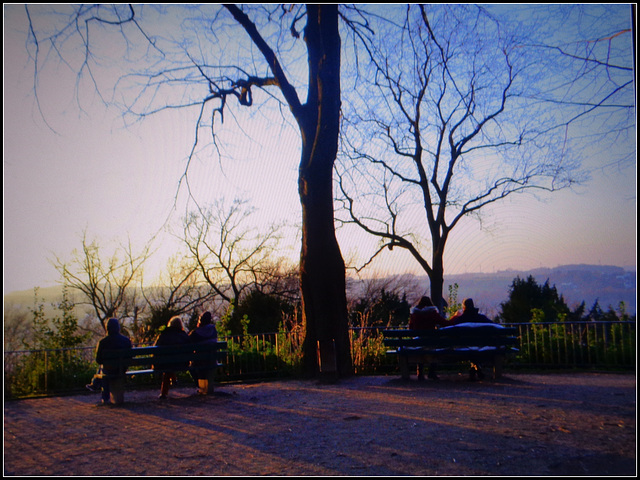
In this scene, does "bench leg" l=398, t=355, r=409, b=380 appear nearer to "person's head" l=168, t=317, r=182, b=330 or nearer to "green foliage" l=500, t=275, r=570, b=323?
"person's head" l=168, t=317, r=182, b=330

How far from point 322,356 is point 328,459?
19.3 ft

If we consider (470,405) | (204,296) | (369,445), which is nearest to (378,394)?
(470,405)

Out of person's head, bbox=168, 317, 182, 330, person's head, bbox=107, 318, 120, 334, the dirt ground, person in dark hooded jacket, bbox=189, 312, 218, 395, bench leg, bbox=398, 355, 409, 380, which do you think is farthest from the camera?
bench leg, bbox=398, 355, 409, 380

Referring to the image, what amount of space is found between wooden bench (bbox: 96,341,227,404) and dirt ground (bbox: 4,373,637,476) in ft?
1.25

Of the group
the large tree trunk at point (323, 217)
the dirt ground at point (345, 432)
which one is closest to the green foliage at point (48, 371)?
the dirt ground at point (345, 432)

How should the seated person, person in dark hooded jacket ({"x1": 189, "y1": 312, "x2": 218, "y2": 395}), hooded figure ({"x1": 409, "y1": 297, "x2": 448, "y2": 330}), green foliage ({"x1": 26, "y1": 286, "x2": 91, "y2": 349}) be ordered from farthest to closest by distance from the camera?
green foliage ({"x1": 26, "y1": 286, "x2": 91, "y2": 349})
hooded figure ({"x1": 409, "y1": 297, "x2": 448, "y2": 330})
the seated person
person in dark hooded jacket ({"x1": 189, "y1": 312, "x2": 218, "y2": 395})

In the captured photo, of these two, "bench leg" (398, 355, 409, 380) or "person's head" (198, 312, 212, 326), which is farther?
"bench leg" (398, 355, 409, 380)

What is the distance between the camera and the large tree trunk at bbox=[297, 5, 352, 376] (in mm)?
11602

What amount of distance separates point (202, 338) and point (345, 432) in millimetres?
4754

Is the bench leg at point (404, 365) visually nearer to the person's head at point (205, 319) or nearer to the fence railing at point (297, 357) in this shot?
the fence railing at point (297, 357)

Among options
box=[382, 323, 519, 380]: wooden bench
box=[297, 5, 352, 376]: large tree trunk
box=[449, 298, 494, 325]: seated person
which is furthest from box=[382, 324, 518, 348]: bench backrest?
box=[297, 5, 352, 376]: large tree trunk

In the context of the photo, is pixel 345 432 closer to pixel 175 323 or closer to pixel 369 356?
pixel 175 323

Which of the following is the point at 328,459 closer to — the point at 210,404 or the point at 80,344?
the point at 210,404

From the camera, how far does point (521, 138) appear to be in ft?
82.2
